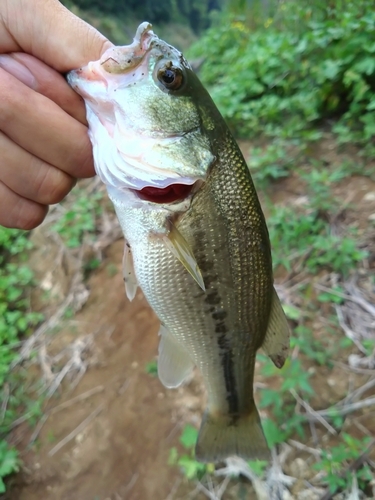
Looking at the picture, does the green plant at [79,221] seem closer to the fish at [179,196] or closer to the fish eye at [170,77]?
the fish at [179,196]

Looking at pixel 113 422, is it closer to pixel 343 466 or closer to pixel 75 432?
pixel 75 432

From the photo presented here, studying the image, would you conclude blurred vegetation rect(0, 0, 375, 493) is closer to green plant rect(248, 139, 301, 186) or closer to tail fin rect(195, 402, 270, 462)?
green plant rect(248, 139, 301, 186)

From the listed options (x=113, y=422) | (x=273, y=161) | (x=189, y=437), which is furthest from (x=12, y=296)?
(x=273, y=161)

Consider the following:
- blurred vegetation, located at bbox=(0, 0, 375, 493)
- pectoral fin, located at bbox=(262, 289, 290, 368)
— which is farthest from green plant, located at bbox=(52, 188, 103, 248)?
pectoral fin, located at bbox=(262, 289, 290, 368)

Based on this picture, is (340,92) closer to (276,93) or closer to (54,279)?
(276,93)

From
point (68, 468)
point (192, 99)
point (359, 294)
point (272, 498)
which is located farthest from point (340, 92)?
point (68, 468)

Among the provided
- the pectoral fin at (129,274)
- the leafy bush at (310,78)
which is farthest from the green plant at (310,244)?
the pectoral fin at (129,274)

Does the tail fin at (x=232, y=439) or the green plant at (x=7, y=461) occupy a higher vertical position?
the tail fin at (x=232, y=439)
